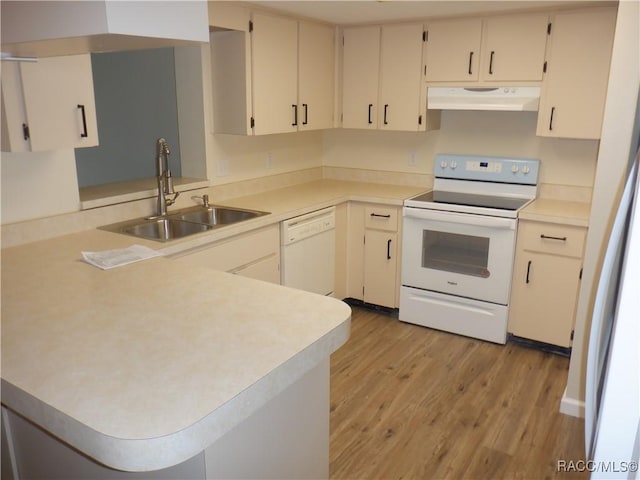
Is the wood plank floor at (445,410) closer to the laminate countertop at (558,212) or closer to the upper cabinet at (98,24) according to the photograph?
the laminate countertop at (558,212)

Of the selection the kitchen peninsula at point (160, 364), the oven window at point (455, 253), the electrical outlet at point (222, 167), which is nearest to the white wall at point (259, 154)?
the electrical outlet at point (222, 167)

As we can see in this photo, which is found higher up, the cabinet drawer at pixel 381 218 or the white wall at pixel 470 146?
the white wall at pixel 470 146

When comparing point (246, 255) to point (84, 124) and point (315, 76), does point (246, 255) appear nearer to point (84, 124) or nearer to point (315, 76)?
point (84, 124)

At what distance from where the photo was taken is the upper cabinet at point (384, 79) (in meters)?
3.69

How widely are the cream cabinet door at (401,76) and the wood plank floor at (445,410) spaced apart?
1566 mm

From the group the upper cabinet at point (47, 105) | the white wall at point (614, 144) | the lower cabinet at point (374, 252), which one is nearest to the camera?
the upper cabinet at point (47, 105)

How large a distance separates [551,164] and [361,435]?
233 centimetres

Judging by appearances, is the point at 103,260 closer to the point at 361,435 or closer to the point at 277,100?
the point at 361,435

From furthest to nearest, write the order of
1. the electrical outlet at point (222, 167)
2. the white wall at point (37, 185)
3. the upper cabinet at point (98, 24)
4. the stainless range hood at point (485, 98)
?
the electrical outlet at point (222, 167) < the stainless range hood at point (485, 98) < the white wall at point (37, 185) < the upper cabinet at point (98, 24)

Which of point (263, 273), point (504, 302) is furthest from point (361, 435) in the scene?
point (504, 302)

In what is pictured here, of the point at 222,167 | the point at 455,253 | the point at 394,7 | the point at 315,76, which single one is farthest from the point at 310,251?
the point at 394,7

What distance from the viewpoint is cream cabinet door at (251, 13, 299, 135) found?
3252mm

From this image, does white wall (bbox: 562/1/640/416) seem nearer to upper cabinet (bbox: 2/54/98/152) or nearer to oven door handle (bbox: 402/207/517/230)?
oven door handle (bbox: 402/207/517/230)

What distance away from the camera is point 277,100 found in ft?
11.4
